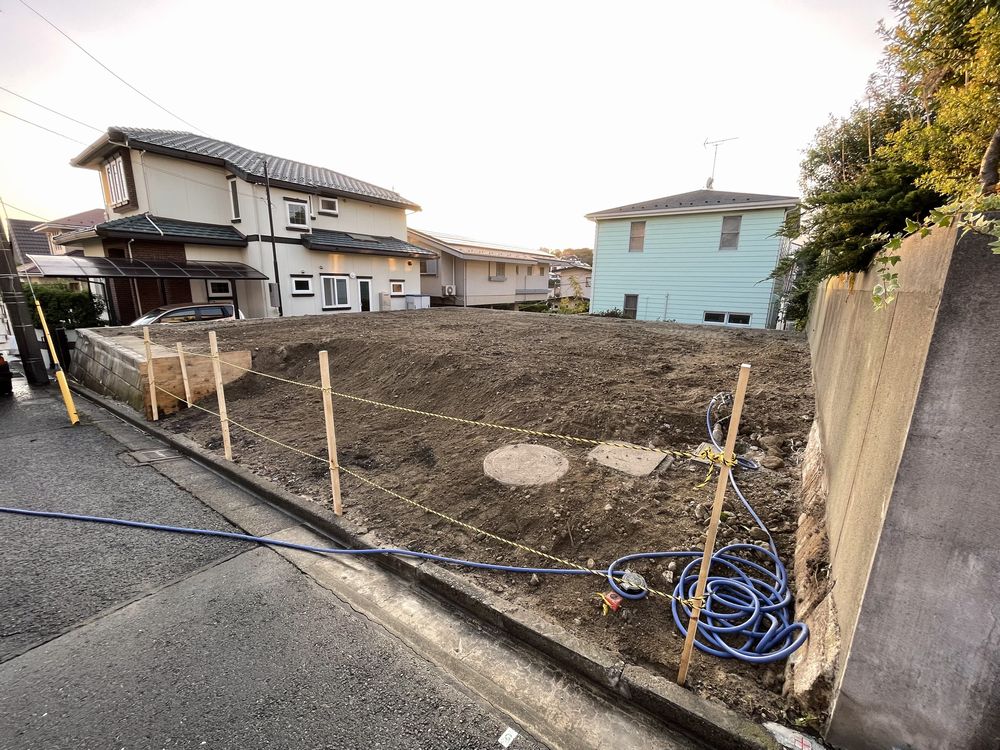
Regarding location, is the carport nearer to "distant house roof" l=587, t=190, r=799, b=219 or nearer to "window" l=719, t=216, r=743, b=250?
"distant house roof" l=587, t=190, r=799, b=219

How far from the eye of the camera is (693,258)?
15016 millimetres

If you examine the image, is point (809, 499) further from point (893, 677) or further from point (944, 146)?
point (944, 146)

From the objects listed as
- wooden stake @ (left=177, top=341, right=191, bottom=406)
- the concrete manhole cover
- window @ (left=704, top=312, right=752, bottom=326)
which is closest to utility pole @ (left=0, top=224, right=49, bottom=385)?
wooden stake @ (left=177, top=341, right=191, bottom=406)

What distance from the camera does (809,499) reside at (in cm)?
293

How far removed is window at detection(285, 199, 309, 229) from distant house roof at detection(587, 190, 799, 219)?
12.3 meters

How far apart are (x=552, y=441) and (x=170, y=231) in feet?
57.9

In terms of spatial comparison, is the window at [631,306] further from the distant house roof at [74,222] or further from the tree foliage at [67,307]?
the distant house roof at [74,222]

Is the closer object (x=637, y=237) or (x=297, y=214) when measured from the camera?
(x=637, y=237)

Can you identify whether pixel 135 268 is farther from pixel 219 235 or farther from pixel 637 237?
pixel 637 237

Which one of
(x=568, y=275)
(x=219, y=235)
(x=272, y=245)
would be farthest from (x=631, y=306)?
(x=568, y=275)

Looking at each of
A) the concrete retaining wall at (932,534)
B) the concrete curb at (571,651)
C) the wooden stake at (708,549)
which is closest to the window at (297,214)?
the concrete curb at (571,651)

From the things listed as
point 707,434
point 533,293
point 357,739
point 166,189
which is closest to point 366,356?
point 707,434

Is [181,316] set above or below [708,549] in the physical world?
above

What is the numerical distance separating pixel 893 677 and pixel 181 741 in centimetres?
288
